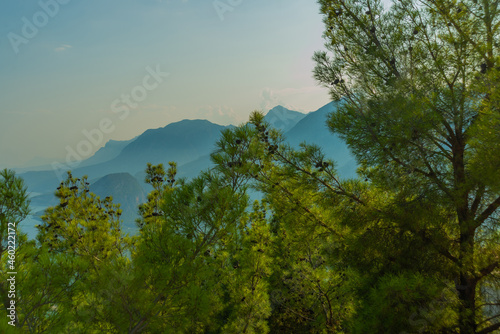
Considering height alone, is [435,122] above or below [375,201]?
above

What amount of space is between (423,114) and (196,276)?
2.86 meters

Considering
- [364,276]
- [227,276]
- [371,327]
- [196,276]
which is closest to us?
[371,327]

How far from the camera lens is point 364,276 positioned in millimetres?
3281

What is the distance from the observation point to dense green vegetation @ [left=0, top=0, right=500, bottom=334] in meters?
2.70

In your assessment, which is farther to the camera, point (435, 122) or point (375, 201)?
point (375, 201)

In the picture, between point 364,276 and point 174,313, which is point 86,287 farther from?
point 364,276

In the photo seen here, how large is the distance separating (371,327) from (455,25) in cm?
326

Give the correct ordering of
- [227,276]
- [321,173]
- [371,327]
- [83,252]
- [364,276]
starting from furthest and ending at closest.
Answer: [227,276]
[83,252]
[321,173]
[364,276]
[371,327]

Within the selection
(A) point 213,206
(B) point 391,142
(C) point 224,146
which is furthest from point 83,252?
(B) point 391,142

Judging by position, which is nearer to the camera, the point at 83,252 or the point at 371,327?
the point at 371,327

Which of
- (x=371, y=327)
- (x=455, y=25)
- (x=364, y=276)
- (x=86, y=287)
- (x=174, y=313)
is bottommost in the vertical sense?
(x=371, y=327)

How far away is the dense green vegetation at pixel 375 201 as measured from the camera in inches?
106

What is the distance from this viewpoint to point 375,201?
3594 millimetres

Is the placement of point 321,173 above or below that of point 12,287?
below
